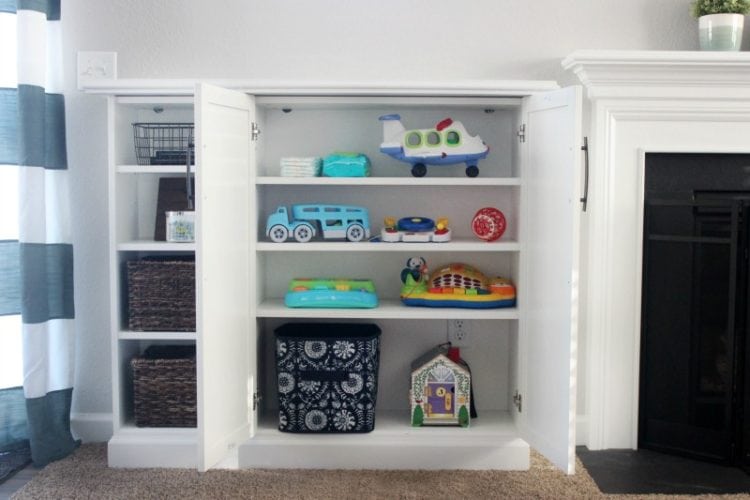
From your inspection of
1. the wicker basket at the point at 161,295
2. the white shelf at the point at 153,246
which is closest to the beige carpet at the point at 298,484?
the wicker basket at the point at 161,295

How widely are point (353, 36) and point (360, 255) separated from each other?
→ 757 mm

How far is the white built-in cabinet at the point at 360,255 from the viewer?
2.34 m

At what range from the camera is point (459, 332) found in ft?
9.59

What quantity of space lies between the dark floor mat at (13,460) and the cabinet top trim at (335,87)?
1.21 m

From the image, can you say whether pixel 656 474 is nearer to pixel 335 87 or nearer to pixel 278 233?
pixel 278 233

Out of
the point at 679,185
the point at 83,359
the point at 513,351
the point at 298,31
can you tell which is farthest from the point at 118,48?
the point at 679,185

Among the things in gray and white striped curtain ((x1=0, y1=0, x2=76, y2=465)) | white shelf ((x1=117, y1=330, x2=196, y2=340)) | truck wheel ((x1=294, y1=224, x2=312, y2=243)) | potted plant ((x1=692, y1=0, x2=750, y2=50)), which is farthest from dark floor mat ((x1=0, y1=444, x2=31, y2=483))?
potted plant ((x1=692, y1=0, x2=750, y2=50))

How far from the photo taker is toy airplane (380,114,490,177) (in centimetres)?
269

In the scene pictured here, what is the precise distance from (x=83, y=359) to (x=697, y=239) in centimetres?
212

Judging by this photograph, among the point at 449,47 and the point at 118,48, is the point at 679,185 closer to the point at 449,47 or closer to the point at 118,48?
the point at 449,47

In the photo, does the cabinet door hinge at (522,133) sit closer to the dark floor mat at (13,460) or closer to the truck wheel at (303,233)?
the truck wheel at (303,233)

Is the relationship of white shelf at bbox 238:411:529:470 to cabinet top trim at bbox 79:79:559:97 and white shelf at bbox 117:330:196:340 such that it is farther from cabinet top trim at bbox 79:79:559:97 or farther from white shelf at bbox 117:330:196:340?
cabinet top trim at bbox 79:79:559:97

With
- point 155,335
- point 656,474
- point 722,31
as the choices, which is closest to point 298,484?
point 155,335

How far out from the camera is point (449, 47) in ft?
9.39
